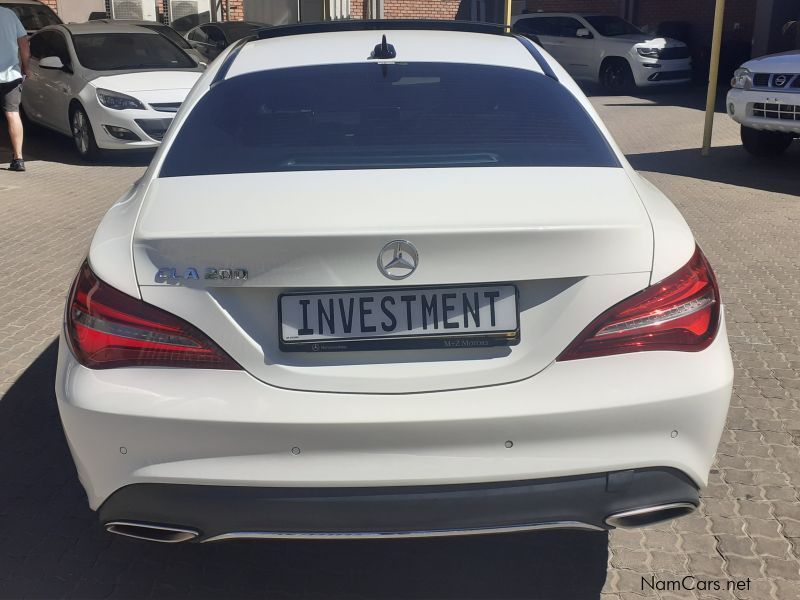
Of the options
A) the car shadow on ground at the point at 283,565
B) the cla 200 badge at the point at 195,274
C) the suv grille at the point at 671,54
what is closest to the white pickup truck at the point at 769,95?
the car shadow on ground at the point at 283,565

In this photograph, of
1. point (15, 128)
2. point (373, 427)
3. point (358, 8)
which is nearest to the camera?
point (373, 427)

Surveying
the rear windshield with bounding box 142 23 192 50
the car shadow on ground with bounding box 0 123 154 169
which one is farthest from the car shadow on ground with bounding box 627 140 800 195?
the rear windshield with bounding box 142 23 192 50

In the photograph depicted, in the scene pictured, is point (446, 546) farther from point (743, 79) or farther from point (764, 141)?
point (764, 141)

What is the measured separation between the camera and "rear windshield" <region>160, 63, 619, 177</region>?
303cm

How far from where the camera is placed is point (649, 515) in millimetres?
2631

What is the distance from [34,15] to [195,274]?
17.4 m

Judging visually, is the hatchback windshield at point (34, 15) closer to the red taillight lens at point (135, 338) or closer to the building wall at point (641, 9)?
the building wall at point (641, 9)

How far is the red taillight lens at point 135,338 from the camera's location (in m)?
2.49

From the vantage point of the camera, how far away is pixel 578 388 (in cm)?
249

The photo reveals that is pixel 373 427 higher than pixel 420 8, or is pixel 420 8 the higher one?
pixel 373 427

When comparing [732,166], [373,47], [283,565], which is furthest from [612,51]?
[283,565]

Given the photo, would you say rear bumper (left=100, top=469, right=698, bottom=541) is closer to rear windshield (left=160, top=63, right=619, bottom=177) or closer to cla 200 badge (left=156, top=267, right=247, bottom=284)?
cla 200 badge (left=156, top=267, right=247, bottom=284)

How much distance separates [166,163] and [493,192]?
105 cm

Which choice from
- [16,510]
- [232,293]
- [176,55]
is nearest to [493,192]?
[232,293]
